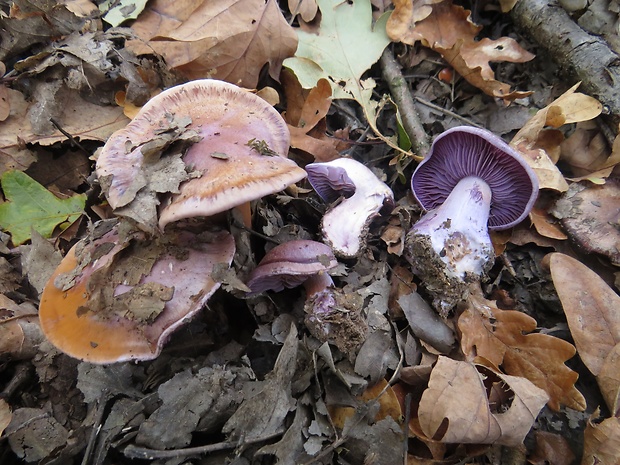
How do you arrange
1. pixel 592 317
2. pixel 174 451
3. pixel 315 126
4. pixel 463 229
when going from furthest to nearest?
pixel 315 126, pixel 463 229, pixel 592 317, pixel 174 451

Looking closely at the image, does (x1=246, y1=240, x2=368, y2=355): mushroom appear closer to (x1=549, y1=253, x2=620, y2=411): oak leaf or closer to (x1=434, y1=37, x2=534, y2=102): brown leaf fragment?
(x1=549, y1=253, x2=620, y2=411): oak leaf

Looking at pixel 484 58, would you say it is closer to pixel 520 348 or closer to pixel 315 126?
pixel 315 126

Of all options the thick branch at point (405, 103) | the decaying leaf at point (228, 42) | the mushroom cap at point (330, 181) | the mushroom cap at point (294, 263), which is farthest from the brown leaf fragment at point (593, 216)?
the decaying leaf at point (228, 42)

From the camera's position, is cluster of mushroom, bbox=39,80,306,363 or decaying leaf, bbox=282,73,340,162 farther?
decaying leaf, bbox=282,73,340,162

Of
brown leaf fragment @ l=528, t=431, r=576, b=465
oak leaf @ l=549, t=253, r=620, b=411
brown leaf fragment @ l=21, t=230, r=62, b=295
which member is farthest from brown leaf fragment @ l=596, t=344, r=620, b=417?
brown leaf fragment @ l=21, t=230, r=62, b=295

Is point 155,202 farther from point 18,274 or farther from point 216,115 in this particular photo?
point 18,274

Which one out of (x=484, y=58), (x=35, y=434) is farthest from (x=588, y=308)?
(x=35, y=434)
